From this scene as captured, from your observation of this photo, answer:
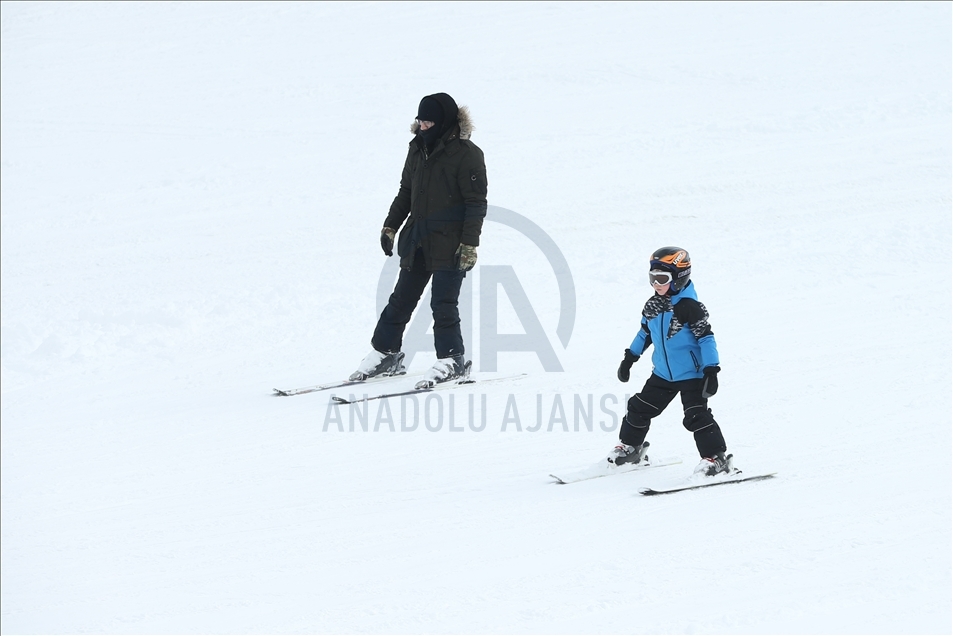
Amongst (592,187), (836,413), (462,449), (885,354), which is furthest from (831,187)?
(462,449)

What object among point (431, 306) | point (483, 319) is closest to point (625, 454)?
point (431, 306)

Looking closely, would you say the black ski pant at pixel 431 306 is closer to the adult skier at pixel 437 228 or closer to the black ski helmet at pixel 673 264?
the adult skier at pixel 437 228

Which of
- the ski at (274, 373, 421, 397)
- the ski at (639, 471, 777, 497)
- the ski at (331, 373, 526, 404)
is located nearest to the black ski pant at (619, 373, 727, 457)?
the ski at (639, 471, 777, 497)

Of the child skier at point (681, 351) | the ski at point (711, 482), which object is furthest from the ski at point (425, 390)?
the ski at point (711, 482)

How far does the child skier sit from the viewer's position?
4.75 metres

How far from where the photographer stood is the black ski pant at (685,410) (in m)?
4.83

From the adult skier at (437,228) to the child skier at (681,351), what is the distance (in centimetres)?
195

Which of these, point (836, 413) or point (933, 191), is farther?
point (933, 191)

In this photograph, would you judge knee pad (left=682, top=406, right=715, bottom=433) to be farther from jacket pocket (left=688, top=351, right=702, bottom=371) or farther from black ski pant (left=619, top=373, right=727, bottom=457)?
jacket pocket (left=688, top=351, right=702, bottom=371)

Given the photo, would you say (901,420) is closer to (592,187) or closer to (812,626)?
(812,626)

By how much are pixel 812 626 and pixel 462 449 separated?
245cm

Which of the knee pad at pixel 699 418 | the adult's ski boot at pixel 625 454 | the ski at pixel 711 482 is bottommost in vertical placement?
the ski at pixel 711 482

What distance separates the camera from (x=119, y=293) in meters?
8.85

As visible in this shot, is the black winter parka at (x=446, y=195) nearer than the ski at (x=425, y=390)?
No
